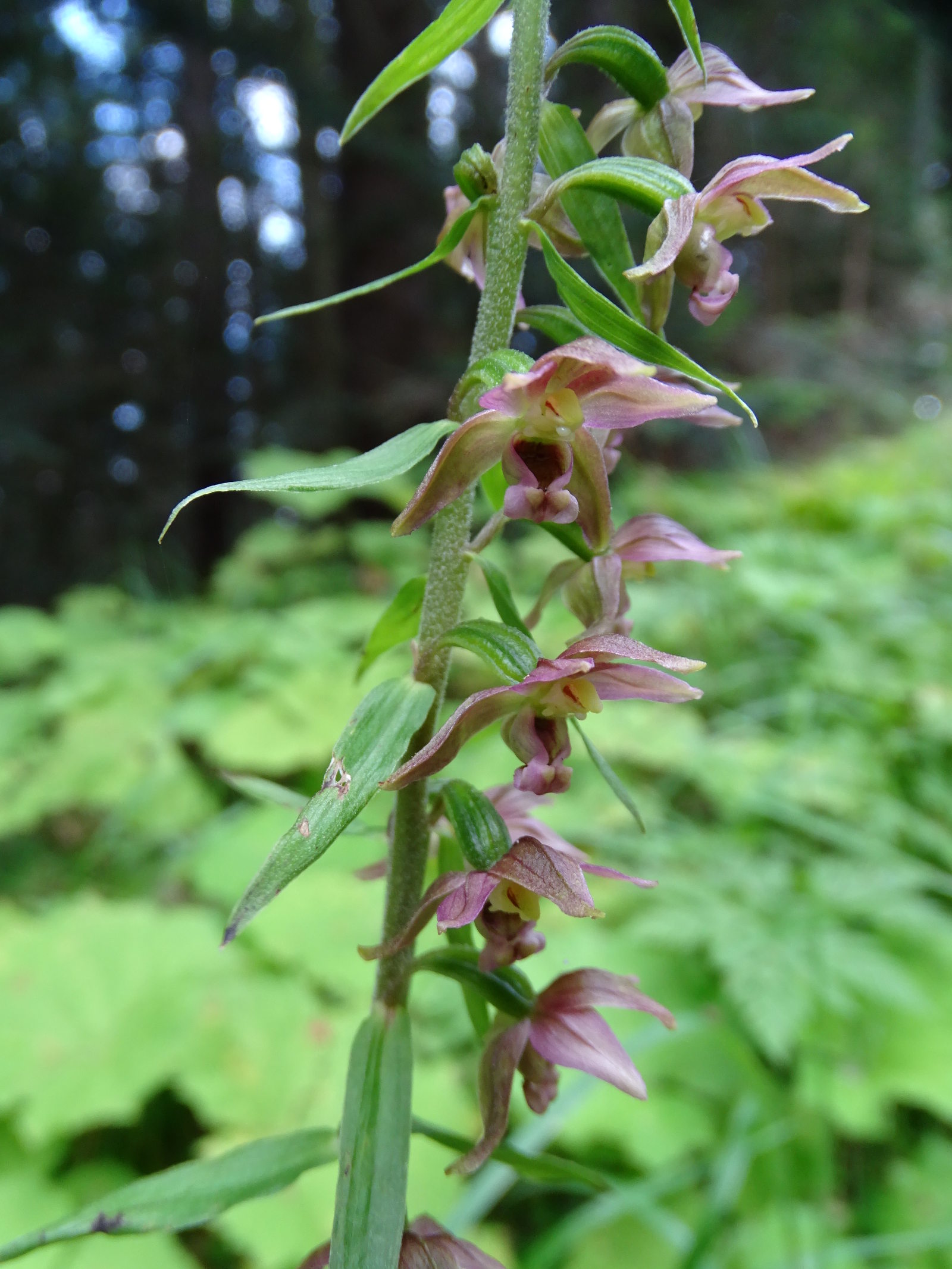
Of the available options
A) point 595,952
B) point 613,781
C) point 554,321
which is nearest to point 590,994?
point 613,781

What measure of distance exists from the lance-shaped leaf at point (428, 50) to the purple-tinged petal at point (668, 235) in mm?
203

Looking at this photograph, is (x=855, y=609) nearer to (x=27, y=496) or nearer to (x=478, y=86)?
(x=478, y=86)

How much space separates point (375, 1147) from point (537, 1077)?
12 centimetres

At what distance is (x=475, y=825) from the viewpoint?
0.59 meters

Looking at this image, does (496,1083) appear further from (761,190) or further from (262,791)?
(761,190)

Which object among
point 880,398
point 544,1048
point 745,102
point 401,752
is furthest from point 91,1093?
point 880,398

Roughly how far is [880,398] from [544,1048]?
6284 mm

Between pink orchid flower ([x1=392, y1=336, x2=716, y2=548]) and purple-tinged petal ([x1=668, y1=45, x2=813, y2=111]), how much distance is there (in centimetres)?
26

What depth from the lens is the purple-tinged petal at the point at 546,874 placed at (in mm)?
519

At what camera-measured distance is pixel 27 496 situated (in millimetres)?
5289

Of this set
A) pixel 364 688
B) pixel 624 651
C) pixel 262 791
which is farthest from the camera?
pixel 364 688

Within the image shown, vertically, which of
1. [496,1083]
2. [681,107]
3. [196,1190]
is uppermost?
[681,107]

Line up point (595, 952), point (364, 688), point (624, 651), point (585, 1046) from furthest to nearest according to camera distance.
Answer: point (364, 688), point (595, 952), point (585, 1046), point (624, 651)

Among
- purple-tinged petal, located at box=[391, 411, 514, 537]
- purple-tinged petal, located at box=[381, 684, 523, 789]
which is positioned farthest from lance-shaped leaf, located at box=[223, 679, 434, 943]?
purple-tinged petal, located at box=[391, 411, 514, 537]
